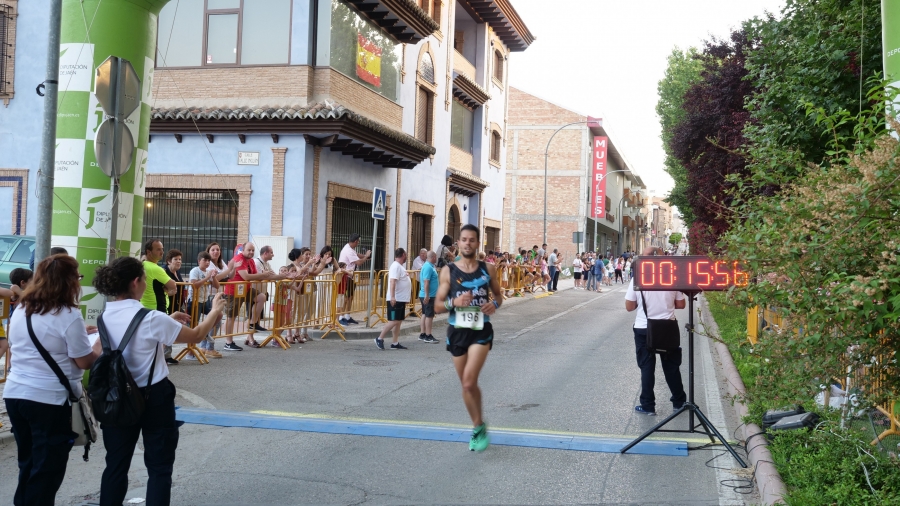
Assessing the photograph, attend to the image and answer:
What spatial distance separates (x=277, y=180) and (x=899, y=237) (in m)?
16.0

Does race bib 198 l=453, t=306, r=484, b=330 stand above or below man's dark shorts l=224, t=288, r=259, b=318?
above

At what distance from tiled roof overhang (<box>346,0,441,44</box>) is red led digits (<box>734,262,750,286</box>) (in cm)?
1558

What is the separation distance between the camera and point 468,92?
30.2 metres

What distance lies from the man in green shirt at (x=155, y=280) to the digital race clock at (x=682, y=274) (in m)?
5.80

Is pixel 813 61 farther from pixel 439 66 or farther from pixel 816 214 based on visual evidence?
pixel 439 66

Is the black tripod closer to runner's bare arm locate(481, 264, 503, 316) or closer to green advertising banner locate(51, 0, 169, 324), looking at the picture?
runner's bare arm locate(481, 264, 503, 316)

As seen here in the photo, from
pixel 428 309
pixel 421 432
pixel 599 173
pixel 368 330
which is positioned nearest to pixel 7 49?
pixel 368 330

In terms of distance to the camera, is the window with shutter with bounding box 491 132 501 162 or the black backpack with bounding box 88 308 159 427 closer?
the black backpack with bounding box 88 308 159 427

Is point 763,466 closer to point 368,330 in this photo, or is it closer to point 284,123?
point 368,330

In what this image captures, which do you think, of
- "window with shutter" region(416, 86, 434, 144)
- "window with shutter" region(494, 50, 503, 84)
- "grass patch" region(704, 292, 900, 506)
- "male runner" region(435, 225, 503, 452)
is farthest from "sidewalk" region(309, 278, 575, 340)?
"window with shutter" region(494, 50, 503, 84)

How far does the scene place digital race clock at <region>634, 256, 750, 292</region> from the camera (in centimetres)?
679

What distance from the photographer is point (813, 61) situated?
41.9 feet

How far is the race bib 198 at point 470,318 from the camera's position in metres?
7.18

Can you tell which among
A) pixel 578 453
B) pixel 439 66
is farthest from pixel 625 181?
pixel 578 453
